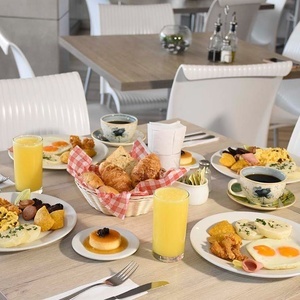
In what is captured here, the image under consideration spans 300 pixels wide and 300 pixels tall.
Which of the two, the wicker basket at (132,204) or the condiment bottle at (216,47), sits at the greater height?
the wicker basket at (132,204)

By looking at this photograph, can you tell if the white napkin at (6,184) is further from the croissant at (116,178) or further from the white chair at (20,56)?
the white chair at (20,56)

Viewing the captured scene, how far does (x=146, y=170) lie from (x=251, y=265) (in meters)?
0.35

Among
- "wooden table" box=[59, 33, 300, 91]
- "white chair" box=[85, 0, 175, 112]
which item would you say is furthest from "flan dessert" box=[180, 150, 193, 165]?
"white chair" box=[85, 0, 175, 112]

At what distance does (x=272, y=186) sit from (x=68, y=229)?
482mm

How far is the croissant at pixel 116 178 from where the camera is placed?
1477mm

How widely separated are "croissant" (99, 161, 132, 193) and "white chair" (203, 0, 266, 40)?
8.37 feet

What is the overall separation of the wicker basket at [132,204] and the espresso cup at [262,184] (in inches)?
9.3

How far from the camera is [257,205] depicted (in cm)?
154

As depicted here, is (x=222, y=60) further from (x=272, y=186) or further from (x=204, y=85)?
(x=272, y=186)

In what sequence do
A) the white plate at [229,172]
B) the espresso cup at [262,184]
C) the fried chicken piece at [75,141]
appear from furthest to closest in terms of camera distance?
the fried chicken piece at [75,141], the white plate at [229,172], the espresso cup at [262,184]

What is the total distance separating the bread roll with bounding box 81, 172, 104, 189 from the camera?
1446 millimetres

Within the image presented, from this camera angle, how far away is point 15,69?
175 inches

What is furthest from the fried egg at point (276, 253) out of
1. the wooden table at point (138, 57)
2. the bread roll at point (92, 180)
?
the wooden table at point (138, 57)

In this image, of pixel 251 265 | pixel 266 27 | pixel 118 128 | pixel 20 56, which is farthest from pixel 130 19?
pixel 251 265
